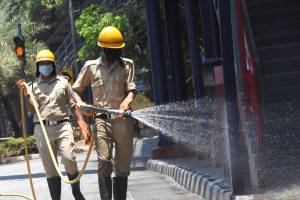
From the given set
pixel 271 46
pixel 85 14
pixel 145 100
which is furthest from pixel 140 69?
pixel 271 46

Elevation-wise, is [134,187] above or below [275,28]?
below

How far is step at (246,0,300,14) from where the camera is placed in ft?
42.8

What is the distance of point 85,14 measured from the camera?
27828mm

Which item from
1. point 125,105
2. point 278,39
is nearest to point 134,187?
point 278,39

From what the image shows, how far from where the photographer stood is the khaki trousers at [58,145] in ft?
31.3

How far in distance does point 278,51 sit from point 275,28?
1.04 metres

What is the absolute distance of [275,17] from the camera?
12797 millimetres

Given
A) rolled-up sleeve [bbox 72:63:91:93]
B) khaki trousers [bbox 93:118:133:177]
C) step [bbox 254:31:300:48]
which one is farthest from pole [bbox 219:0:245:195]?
step [bbox 254:31:300:48]

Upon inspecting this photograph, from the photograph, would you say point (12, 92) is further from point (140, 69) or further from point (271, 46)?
point (271, 46)

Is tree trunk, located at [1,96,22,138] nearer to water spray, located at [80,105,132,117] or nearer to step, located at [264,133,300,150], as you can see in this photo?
step, located at [264,133,300,150]

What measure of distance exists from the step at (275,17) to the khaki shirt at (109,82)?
14.5 ft

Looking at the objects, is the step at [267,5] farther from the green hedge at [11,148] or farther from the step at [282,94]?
the green hedge at [11,148]

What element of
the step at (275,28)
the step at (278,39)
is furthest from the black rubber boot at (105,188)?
the step at (275,28)

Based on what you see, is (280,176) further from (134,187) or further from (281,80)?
(134,187)
